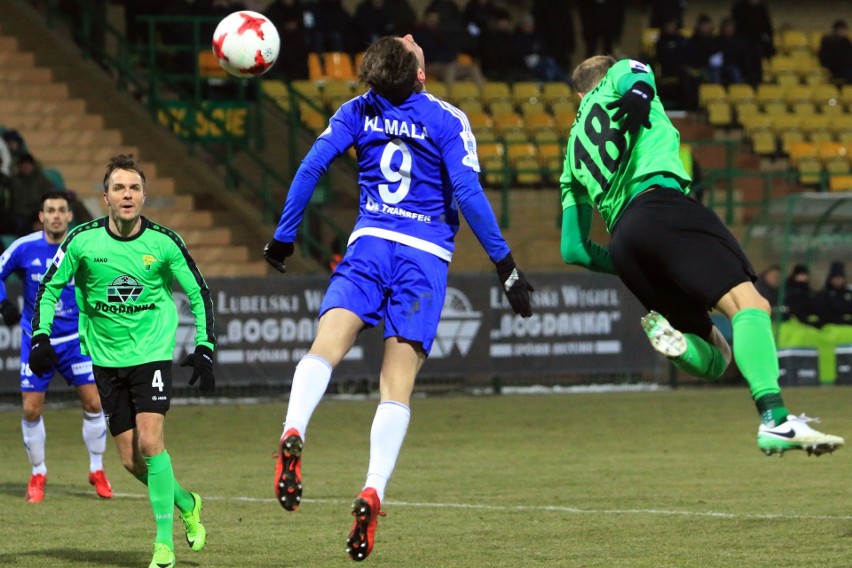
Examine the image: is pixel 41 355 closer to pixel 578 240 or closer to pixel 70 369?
pixel 578 240

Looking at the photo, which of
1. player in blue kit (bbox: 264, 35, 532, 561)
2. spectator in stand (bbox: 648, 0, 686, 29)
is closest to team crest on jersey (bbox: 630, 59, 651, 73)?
player in blue kit (bbox: 264, 35, 532, 561)

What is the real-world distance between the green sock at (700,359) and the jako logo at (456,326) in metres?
12.4

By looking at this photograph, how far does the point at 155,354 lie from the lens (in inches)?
342

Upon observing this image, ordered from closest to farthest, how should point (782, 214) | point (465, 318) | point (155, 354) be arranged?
point (155, 354) → point (465, 318) → point (782, 214)

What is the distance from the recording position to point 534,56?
1073 inches

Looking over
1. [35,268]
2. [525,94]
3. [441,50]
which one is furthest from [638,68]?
[525,94]

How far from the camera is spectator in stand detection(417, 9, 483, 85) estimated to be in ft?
82.7

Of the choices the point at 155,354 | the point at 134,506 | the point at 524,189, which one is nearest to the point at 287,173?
the point at 524,189

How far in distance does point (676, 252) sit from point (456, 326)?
13.2 m

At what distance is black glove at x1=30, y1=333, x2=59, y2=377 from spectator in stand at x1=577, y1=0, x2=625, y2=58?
2106 centimetres

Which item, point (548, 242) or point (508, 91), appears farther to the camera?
point (508, 91)

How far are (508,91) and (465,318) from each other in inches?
281

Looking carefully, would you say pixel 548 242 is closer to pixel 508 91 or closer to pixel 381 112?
pixel 508 91

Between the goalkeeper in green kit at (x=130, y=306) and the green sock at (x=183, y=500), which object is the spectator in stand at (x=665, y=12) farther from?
the green sock at (x=183, y=500)
